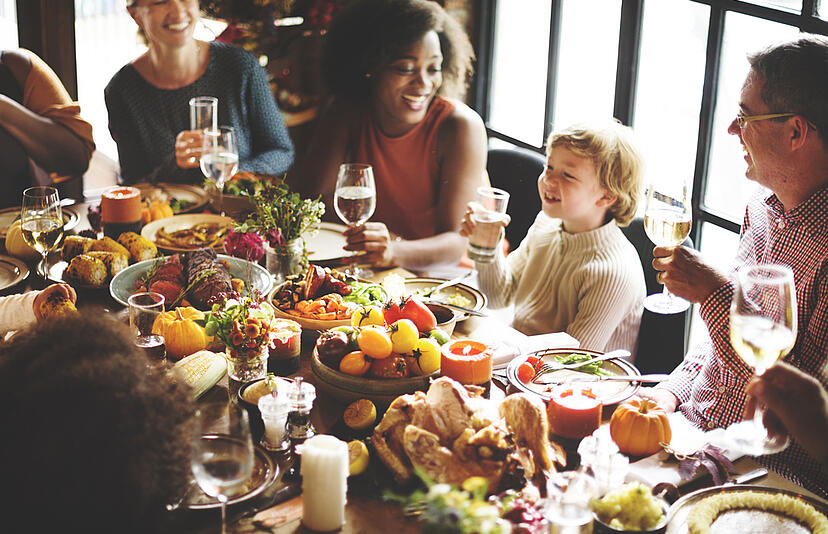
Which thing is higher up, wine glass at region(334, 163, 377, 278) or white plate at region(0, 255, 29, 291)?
wine glass at region(334, 163, 377, 278)

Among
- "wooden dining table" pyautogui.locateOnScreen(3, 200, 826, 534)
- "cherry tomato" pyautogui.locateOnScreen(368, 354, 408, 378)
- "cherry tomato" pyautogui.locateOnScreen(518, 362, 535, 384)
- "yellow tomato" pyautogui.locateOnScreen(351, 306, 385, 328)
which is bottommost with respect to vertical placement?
"wooden dining table" pyautogui.locateOnScreen(3, 200, 826, 534)

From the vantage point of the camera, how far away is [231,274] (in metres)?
2.24

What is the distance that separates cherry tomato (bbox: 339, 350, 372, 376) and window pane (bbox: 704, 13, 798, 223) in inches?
70.2

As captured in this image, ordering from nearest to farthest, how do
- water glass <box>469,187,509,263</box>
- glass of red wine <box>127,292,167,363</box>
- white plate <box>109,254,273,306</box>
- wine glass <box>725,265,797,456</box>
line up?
wine glass <box>725,265,797,456</box> < glass of red wine <box>127,292,167,363</box> < white plate <box>109,254,273,306</box> < water glass <box>469,187,509,263</box>

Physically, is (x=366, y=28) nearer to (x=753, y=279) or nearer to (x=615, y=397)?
(x=615, y=397)

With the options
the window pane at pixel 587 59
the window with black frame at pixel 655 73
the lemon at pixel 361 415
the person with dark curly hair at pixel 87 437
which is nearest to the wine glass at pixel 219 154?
the window with black frame at pixel 655 73

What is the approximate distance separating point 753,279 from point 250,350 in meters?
0.92

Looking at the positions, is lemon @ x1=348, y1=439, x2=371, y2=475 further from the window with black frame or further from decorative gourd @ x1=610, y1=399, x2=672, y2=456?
the window with black frame

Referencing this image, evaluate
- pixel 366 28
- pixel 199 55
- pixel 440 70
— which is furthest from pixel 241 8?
pixel 440 70

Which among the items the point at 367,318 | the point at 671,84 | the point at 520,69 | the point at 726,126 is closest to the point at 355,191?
the point at 367,318

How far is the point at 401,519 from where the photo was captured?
4.22 feet

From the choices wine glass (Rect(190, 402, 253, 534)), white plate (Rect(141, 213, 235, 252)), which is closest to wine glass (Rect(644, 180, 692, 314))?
wine glass (Rect(190, 402, 253, 534))

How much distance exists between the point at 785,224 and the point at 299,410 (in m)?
1.20

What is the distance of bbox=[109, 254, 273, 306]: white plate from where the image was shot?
6.97 ft
